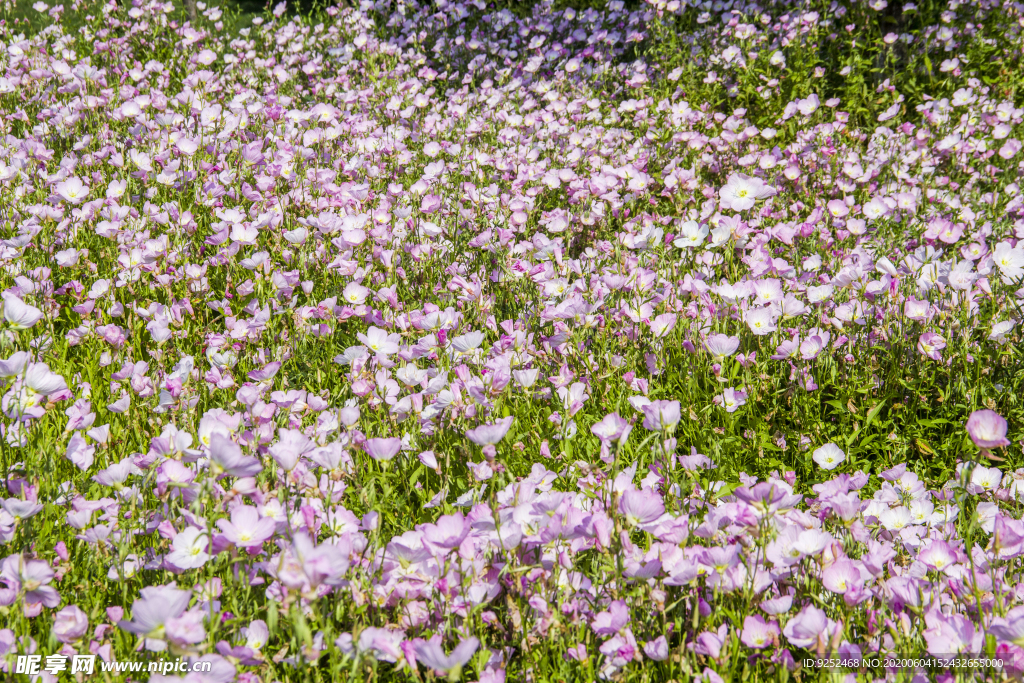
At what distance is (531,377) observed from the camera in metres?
2.43

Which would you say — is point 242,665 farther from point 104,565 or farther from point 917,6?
point 917,6

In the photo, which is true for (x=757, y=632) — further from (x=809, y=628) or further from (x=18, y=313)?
(x=18, y=313)

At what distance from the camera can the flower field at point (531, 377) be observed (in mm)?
1531

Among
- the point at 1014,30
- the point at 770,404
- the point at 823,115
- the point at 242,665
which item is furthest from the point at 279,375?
the point at 1014,30

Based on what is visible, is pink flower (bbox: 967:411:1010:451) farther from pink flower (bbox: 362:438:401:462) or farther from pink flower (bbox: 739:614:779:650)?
pink flower (bbox: 362:438:401:462)

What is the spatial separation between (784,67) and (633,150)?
71.3 inches

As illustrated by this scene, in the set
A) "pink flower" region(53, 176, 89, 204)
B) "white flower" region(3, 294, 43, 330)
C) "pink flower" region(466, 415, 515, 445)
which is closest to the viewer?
"pink flower" region(466, 415, 515, 445)

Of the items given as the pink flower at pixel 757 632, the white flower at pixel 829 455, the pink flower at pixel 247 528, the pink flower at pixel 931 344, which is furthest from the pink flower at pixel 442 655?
the pink flower at pixel 931 344

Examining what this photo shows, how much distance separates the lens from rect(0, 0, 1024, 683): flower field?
1.53m

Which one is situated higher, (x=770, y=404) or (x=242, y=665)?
(x=242, y=665)

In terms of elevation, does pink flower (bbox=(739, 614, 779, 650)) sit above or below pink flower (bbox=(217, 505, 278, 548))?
below

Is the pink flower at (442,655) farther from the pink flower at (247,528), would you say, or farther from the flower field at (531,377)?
the pink flower at (247,528)

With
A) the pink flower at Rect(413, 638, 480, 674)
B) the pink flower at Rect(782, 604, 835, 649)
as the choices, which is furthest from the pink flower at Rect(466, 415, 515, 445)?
the pink flower at Rect(782, 604, 835, 649)

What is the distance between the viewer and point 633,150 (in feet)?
15.7
